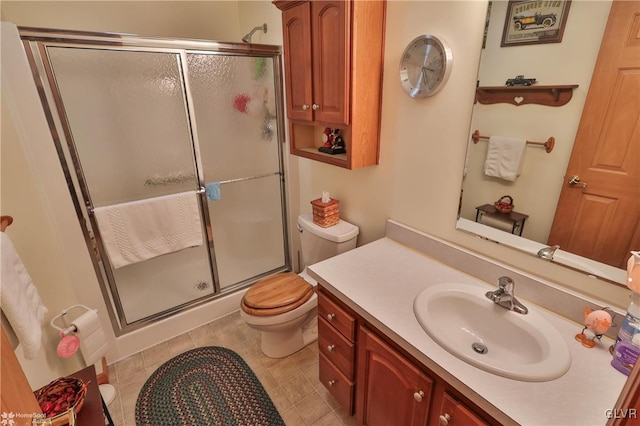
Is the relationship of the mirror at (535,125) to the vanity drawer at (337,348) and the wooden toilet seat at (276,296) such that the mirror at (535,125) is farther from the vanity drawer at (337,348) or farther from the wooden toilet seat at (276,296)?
the wooden toilet seat at (276,296)

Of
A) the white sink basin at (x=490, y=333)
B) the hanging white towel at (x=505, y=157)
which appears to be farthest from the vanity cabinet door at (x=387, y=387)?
the hanging white towel at (x=505, y=157)

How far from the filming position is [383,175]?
5.38ft

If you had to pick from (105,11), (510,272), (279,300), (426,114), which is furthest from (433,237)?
(105,11)

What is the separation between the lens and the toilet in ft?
5.67

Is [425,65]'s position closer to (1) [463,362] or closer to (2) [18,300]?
(1) [463,362]

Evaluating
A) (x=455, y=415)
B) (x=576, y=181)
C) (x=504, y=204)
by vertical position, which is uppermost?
(x=576, y=181)

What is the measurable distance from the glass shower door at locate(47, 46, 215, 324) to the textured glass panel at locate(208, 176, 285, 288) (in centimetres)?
29

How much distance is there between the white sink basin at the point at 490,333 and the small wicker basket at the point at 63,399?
46.5 inches

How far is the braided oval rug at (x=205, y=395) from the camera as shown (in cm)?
156

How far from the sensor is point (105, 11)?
2004mm

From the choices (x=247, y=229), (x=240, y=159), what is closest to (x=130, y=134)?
(x=240, y=159)

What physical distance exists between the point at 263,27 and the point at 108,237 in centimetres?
168

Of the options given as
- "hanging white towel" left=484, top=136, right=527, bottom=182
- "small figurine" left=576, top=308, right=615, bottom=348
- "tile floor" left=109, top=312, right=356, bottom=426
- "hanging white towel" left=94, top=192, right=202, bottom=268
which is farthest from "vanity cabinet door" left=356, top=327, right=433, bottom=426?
"hanging white towel" left=94, top=192, right=202, bottom=268

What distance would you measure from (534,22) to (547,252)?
0.77 metres
